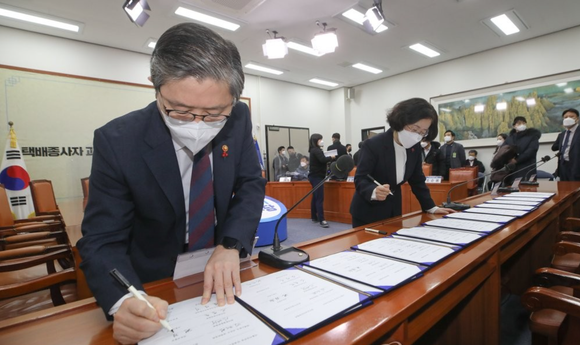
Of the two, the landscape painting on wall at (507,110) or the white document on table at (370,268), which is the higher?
the landscape painting on wall at (507,110)

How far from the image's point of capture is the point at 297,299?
25.5 inches

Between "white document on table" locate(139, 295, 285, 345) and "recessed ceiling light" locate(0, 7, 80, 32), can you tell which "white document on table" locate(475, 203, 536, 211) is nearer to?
"white document on table" locate(139, 295, 285, 345)

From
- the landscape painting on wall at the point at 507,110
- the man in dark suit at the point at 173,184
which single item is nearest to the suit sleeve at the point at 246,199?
the man in dark suit at the point at 173,184

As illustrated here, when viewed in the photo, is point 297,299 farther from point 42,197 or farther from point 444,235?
point 42,197

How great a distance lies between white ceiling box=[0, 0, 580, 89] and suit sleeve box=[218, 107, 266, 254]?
3645 millimetres

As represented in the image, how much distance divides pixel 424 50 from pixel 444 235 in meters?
6.47

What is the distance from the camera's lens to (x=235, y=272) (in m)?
0.70

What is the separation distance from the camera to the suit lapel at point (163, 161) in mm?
800

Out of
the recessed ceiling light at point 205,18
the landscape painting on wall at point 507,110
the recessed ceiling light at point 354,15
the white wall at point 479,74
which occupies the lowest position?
the landscape painting on wall at point 507,110

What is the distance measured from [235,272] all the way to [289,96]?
8151 mm

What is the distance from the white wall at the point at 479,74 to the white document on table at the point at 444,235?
21.8 ft

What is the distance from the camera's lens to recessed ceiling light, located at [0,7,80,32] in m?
4.14

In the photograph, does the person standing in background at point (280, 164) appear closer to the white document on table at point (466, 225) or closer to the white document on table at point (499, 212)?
the white document on table at point (499, 212)

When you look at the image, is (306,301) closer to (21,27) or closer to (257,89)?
(21,27)
